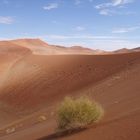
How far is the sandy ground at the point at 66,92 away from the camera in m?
15.6

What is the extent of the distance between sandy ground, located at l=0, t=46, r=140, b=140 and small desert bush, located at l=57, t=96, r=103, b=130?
21.6 inches

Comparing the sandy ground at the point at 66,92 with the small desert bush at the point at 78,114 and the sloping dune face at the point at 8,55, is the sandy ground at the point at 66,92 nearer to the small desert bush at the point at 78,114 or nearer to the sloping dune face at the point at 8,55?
the small desert bush at the point at 78,114

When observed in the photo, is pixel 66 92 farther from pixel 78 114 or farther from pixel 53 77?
pixel 78 114

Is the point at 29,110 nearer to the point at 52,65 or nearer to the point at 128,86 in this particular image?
the point at 128,86

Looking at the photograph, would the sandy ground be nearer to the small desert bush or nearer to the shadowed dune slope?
the shadowed dune slope

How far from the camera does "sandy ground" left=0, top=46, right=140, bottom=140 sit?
15595 mm

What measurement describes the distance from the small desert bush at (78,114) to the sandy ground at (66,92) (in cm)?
55

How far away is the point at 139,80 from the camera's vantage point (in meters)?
28.8

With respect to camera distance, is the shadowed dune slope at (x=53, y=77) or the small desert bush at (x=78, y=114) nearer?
the small desert bush at (x=78, y=114)

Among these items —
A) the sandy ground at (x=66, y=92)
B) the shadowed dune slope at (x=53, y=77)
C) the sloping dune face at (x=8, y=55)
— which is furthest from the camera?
the sloping dune face at (x=8, y=55)

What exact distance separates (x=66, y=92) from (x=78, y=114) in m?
22.5

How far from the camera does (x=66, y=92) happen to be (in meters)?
38.6

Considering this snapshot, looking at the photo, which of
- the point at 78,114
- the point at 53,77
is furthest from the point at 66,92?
the point at 78,114

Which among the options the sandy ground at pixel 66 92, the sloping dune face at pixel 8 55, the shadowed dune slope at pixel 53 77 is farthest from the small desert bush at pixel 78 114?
the sloping dune face at pixel 8 55
